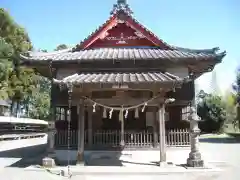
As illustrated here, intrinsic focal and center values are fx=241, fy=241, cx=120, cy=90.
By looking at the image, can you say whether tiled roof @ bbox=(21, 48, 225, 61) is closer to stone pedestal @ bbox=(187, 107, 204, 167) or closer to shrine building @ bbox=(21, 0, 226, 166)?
shrine building @ bbox=(21, 0, 226, 166)

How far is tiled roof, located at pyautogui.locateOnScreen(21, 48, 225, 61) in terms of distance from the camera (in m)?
13.3

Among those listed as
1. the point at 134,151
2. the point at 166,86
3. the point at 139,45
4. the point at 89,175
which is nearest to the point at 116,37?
the point at 139,45

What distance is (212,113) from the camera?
40.1m

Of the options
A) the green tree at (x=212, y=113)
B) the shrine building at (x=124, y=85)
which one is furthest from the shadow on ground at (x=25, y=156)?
the green tree at (x=212, y=113)

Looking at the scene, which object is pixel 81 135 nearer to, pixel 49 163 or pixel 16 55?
pixel 49 163

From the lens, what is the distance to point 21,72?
3528 centimetres

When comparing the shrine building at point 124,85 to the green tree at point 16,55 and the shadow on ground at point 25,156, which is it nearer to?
the shadow on ground at point 25,156

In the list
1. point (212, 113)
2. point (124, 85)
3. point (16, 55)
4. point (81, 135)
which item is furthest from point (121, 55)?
point (212, 113)

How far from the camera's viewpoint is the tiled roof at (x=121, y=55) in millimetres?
13281

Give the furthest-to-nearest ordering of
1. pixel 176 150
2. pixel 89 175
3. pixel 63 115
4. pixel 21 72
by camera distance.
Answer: pixel 21 72 < pixel 63 115 < pixel 176 150 < pixel 89 175

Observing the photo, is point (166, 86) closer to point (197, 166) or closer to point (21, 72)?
point (197, 166)

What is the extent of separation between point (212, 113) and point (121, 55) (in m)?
30.8

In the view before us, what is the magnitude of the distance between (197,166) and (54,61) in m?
9.25

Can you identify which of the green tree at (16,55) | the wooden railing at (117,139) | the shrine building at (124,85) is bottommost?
the wooden railing at (117,139)
